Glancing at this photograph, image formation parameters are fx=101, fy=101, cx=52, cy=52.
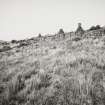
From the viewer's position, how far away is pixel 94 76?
329 centimetres

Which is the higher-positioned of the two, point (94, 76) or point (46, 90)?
point (94, 76)

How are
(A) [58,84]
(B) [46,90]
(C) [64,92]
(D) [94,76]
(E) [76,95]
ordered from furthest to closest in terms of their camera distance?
1. (D) [94,76]
2. (A) [58,84]
3. (B) [46,90]
4. (C) [64,92]
5. (E) [76,95]

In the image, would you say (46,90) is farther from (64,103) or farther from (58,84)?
(64,103)

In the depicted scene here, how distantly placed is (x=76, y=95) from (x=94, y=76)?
119 centimetres

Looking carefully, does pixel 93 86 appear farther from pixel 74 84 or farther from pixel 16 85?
pixel 16 85

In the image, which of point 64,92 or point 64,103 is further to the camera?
point 64,92

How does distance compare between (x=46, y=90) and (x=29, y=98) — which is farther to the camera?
(x=46, y=90)

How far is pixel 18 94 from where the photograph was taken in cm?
276

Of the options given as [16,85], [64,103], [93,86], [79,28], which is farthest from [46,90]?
[79,28]

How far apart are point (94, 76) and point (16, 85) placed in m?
2.53

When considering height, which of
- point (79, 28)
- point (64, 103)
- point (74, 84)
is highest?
point (79, 28)

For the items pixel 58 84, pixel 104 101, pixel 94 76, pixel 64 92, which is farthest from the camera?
pixel 94 76

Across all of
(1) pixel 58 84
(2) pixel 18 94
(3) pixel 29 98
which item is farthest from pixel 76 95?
(2) pixel 18 94

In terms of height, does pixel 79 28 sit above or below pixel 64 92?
above
